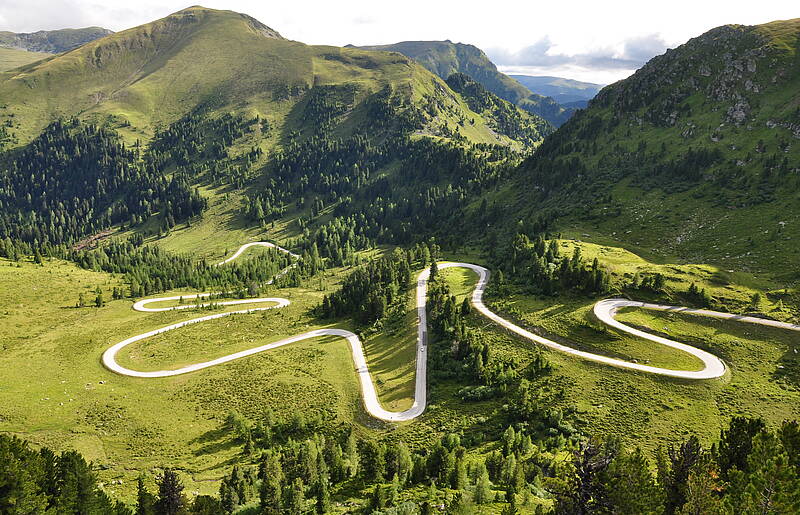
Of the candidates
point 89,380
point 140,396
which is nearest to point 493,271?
point 140,396

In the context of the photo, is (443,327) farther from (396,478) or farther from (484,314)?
(396,478)

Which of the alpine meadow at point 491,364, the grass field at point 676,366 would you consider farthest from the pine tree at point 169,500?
the grass field at point 676,366

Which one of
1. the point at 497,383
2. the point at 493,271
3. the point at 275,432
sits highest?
the point at 493,271

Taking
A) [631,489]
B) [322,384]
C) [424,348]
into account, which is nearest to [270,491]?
[631,489]

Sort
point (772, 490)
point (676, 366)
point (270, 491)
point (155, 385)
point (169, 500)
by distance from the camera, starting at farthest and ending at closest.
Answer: point (155, 385) < point (676, 366) < point (270, 491) < point (169, 500) < point (772, 490)

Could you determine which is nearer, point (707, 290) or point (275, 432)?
point (275, 432)

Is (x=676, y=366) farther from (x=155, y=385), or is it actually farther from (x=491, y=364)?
(x=155, y=385)

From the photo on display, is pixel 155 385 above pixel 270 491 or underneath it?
underneath

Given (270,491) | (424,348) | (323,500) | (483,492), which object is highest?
(483,492)
